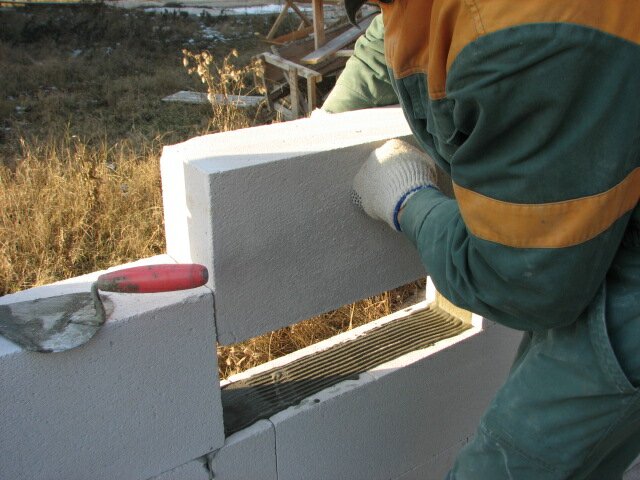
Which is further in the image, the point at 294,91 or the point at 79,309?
the point at 294,91

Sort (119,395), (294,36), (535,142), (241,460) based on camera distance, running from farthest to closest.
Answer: (294,36)
(241,460)
(119,395)
(535,142)

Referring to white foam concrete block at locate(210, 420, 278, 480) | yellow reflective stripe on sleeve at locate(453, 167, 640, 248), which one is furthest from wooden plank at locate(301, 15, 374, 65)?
yellow reflective stripe on sleeve at locate(453, 167, 640, 248)

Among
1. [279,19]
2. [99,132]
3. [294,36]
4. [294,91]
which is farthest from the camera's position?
[294,36]

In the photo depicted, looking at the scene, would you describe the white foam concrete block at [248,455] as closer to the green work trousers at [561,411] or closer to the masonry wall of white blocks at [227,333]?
the masonry wall of white blocks at [227,333]

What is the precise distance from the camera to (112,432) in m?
1.57

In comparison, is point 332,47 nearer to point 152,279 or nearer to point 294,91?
point 294,91

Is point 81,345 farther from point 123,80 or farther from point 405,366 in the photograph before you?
point 123,80

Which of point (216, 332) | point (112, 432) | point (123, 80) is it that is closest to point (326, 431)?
point (216, 332)

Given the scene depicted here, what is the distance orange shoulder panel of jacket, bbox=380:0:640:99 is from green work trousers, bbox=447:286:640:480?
53 cm

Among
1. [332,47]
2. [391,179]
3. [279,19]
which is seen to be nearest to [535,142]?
[391,179]

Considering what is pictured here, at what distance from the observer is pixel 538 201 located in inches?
43.6

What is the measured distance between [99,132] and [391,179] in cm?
Result: 596

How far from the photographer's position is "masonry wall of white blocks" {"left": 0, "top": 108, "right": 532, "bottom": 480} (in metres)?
1.48

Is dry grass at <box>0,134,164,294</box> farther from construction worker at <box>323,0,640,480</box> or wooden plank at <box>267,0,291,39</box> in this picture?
wooden plank at <box>267,0,291,39</box>
